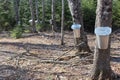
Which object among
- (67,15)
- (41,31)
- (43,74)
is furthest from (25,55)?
(67,15)

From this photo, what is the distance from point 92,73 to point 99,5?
4.01ft

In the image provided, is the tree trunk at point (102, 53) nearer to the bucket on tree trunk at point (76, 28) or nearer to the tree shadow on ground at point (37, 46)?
the bucket on tree trunk at point (76, 28)

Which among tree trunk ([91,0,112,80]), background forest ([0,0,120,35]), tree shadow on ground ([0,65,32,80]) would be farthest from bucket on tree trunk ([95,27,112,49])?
background forest ([0,0,120,35])

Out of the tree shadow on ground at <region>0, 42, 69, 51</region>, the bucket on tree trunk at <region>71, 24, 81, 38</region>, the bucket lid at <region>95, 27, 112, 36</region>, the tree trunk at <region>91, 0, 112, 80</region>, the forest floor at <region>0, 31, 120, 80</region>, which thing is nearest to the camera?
the bucket lid at <region>95, 27, 112, 36</region>

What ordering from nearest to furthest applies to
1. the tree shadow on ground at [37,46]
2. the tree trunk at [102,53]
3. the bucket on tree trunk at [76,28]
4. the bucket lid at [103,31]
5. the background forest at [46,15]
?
the bucket lid at [103,31] < the tree trunk at [102,53] < the bucket on tree trunk at [76,28] < the tree shadow on ground at [37,46] < the background forest at [46,15]

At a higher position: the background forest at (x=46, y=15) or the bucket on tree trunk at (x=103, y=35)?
the bucket on tree trunk at (x=103, y=35)

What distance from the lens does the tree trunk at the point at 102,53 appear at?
4676mm

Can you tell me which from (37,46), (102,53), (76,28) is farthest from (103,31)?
(37,46)

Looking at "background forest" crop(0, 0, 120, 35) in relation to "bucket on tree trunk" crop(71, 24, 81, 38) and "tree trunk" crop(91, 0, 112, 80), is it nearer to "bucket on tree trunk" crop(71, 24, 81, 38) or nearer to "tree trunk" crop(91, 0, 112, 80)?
"bucket on tree trunk" crop(71, 24, 81, 38)

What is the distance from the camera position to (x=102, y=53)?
4805 millimetres

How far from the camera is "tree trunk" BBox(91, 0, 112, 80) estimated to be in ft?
15.3

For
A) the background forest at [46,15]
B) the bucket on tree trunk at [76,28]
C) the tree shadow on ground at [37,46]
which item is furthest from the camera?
the background forest at [46,15]

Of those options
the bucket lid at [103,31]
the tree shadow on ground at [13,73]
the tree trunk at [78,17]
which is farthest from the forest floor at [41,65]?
the bucket lid at [103,31]

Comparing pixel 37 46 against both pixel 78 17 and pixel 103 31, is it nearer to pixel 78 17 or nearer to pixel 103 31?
pixel 78 17
